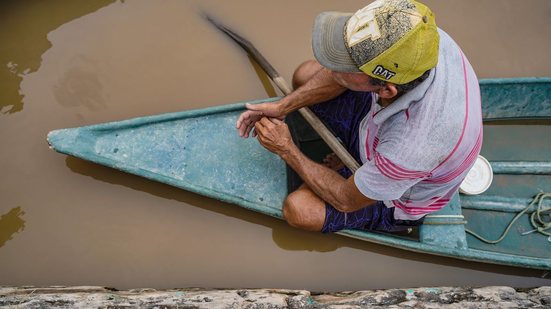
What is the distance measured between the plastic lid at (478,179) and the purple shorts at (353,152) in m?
0.50

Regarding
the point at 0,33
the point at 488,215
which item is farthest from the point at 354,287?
the point at 0,33

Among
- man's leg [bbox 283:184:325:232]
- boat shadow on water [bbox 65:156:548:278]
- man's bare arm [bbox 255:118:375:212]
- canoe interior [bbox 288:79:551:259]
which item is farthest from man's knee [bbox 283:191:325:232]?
boat shadow on water [bbox 65:156:548:278]

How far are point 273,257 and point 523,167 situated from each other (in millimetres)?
1774

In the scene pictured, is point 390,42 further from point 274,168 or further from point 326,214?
point 274,168

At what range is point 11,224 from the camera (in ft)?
9.39

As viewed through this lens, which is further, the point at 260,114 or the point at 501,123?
the point at 501,123

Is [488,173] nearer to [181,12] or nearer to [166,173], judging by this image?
[166,173]

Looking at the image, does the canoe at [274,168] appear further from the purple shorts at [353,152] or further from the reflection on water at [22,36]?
the reflection on water at [22,36]

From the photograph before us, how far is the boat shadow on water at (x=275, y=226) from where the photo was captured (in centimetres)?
297

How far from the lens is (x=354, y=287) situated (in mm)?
2961

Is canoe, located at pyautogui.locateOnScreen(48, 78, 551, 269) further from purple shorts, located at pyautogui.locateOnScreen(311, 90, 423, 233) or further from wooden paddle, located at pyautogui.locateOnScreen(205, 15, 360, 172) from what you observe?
wooden paddle, located at pyautogui.locateOnScreen(205, 15, 360, 172)

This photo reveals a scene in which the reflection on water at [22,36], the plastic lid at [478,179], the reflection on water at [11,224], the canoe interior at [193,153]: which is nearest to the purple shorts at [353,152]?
the canoe interior at [193,153]

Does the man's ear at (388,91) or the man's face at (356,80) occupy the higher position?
the man's face at (356,80)

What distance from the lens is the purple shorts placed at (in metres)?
2.58
